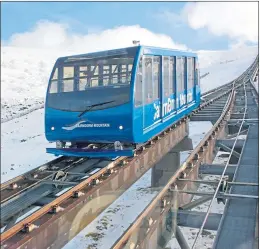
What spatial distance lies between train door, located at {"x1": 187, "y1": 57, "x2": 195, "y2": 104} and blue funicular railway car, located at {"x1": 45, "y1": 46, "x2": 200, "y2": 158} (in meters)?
3.87

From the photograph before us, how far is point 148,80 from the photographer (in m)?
8.64

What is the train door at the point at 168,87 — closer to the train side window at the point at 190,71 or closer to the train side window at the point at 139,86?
the train side window at the point at 139,86

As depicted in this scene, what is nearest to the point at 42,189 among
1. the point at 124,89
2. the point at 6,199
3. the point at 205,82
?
the point at 6,199

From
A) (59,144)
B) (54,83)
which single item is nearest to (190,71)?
(54,83)

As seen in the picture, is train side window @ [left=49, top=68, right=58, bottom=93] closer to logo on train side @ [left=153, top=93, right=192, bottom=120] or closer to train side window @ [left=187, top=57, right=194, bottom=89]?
logo on train side @ [left=153, top=93, right=192, bottom=120]

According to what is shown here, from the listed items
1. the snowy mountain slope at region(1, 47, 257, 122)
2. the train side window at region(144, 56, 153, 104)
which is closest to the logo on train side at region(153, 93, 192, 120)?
the train side window at region(144, 56, 153, 104)

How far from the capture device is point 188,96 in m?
13.2

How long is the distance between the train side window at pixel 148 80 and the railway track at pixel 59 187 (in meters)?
1.51

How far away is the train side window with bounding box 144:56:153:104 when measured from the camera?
27.9ft

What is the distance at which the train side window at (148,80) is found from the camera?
851 centimetres

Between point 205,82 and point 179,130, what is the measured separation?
52.5m

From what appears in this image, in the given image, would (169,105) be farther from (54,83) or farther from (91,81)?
(54,83)

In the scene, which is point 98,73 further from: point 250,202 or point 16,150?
point 16,150

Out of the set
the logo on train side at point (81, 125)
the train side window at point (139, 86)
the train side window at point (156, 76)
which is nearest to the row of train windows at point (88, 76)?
the train side window at point (139, 86)
